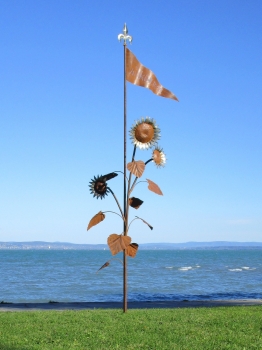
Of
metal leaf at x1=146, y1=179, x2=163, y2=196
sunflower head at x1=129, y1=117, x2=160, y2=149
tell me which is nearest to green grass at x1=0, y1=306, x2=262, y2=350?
metal leaf at x1=146, y1=179, x2=163, y2=196

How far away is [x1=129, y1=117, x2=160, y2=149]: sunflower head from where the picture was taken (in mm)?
10539

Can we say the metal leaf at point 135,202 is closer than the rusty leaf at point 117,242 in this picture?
No

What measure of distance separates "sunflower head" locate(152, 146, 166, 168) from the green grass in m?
3.25

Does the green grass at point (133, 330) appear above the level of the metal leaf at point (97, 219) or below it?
below

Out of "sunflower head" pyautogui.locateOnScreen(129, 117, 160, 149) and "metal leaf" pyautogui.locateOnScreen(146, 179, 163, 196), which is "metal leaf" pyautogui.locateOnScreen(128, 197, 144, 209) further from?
"sunflower head" pyautogui.locateOnScreen(129, 117, 160, 149)

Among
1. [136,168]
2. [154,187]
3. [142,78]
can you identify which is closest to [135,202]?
[154,187]

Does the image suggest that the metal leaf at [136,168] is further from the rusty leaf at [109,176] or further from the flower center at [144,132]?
the flower center at [144,132]

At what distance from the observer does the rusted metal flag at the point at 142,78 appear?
10.7m

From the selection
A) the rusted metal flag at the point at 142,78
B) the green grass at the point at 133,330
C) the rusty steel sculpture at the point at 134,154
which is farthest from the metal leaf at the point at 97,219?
the rusted metal flag at the point at 142,78

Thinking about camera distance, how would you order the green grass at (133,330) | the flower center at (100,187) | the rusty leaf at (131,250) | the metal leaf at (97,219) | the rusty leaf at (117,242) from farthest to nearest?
the metal leaf at (97,219) → the flower center at (100,187) → the rusty leaf at (131,250) → the rusty leaf at (117,242) → the green grass at (133,330)

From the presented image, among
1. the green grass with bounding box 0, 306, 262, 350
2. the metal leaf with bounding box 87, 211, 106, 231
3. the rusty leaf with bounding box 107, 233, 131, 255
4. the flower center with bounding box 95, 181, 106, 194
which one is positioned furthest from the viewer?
the metal leaf with bounding box 87, 211, 106, 231

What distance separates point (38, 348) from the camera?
7.51 metres

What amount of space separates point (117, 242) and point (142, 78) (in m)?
3.55

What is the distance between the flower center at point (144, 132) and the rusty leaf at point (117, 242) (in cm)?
209
